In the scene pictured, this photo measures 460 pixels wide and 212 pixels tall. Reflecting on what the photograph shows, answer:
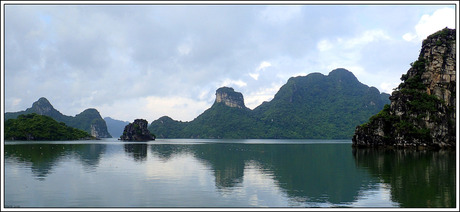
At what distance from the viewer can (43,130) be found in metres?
166

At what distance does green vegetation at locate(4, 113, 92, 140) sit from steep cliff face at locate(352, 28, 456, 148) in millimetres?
143969

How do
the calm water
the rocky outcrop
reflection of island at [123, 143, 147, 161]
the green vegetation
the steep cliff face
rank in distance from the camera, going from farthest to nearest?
the rocky outcrop < the green vegetation < the steep cliff face < reflection of island at [123, 143, 147, 161] < the calm water

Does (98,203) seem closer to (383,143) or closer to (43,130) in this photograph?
(383,143)

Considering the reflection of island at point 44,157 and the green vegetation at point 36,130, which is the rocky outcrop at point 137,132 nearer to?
the green vegetation at point 36,130

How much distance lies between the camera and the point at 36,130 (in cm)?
16175

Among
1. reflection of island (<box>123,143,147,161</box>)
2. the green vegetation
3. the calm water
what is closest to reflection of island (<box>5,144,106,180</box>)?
the calm water

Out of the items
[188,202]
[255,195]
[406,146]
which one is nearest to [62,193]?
[188,202]

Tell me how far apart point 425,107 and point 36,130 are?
536 feet

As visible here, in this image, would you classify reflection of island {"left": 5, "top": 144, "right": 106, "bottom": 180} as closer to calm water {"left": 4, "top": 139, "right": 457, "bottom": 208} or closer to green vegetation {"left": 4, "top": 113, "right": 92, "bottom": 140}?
calm water {"left": 4, "top": 139, "right": 457, "bottom": 208}

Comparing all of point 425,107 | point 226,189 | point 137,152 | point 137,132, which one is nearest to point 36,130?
point 137,132

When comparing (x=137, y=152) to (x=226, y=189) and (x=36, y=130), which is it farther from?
(x=36, y=130)

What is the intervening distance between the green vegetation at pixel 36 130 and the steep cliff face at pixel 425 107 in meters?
144

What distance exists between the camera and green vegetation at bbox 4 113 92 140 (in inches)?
6152

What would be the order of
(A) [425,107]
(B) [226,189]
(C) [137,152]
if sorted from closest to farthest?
1. (B) [226,189]
2. (C) [137,152]
3. (A) [425,107]
